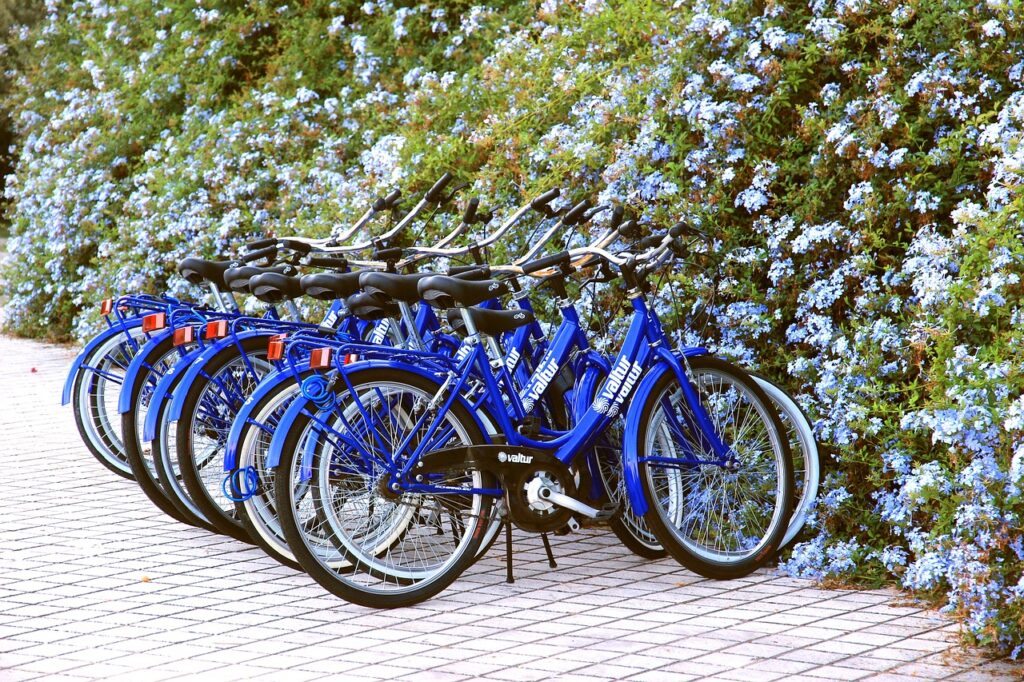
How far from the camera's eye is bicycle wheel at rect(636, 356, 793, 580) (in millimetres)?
5223

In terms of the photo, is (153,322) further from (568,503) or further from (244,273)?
(568,503)

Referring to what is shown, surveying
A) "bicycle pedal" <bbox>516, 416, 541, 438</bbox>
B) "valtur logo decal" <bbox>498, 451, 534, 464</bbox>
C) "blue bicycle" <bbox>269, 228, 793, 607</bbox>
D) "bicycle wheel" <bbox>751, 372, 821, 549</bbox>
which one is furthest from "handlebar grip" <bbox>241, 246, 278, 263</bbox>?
"bicycle wheel" <bbox>751, 372, 821, 549</bbox>

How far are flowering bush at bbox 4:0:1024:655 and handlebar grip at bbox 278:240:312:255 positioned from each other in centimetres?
139

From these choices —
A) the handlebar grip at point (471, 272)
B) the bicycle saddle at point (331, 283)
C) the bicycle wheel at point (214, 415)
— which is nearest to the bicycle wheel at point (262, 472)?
the bicycle wheel at point (214, 415)

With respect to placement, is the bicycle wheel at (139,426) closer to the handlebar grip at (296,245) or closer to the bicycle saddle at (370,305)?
the handlebar grip at (296,245)

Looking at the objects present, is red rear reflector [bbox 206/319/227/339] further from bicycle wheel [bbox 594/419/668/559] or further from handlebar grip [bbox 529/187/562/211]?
bicycle wheel [bbox 594/419/668/559]

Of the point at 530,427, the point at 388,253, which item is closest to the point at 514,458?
the point at 530,427

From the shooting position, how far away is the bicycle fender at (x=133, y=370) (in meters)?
6.12

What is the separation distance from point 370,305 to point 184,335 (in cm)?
105

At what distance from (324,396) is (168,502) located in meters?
1.78

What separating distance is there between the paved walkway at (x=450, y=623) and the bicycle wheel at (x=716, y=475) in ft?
0.52

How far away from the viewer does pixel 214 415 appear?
597 cm

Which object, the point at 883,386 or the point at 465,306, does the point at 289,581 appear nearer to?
the point at 465,306

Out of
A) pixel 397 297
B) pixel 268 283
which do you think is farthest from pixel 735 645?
pixel 268 283
